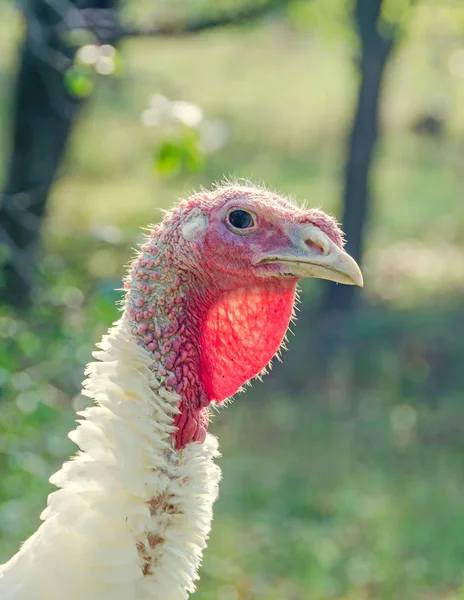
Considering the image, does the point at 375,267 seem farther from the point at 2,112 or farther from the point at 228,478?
the point at 2,112

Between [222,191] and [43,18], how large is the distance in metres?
3.98

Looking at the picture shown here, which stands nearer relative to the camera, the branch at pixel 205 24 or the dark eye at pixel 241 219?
the dark eye at pixel 241 219

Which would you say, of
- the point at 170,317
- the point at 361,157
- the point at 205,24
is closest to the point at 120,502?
the point at 170,317

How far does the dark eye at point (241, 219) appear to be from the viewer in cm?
247

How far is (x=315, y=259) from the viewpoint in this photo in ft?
7.86

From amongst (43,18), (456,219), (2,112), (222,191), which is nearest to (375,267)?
(456,219)

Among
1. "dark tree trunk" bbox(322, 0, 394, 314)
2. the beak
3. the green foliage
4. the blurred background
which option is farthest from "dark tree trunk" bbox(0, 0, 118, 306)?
the beak

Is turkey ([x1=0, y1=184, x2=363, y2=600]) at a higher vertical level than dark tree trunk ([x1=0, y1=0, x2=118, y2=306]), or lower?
lower

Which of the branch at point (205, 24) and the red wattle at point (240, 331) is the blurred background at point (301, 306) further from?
the red wattle at point (240, 331)

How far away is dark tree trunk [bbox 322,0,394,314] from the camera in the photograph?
29.8ft

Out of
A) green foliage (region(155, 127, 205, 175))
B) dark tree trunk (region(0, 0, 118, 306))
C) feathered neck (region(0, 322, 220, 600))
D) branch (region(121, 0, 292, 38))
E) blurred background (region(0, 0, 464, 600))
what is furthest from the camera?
dark tree trunk (region(0, 0, 118, 306))

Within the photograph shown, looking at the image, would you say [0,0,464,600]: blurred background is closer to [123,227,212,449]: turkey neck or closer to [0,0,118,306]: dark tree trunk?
[0,0,118,306]: dark tree trunk

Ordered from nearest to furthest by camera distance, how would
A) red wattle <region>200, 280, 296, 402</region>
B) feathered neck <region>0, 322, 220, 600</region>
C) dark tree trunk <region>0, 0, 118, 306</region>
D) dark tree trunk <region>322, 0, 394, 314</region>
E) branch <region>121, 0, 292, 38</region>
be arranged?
feathered neck <region>0, 322, 220, 600</region> < red wattle <region>200, 280, 296, 402</region> < branch <region>121, 0, 292, 38</region> < dark tree trunk <region>0, 0, 118, 306</region> < dark tree trunk <region>322, 0, 394, 314</region>

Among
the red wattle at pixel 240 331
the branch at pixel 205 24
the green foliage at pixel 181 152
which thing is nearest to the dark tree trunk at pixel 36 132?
the branch at pixel 205 24
